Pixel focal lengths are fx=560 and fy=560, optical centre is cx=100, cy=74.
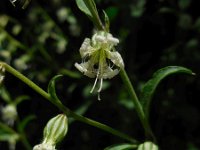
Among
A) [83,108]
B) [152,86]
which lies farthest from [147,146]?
[83,108]

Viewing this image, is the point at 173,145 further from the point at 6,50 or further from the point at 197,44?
the point at 6,50

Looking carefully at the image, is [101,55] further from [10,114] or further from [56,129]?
[10,114]

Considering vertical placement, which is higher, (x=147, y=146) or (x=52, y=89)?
(x=52, y=89)

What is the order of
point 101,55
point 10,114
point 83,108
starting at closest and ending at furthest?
point 101,55, point 83,108, point 10,114

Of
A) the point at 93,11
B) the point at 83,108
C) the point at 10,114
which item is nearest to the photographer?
the point at 93,11

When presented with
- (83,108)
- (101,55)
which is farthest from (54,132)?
(83,108)

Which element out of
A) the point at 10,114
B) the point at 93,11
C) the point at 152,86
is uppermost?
the point at 93,11

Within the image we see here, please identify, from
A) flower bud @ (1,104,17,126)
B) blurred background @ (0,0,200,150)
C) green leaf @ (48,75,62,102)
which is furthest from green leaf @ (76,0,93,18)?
flower bud @ (1,104,17,126)

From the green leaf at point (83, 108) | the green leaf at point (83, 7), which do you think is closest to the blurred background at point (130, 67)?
the green leaf at point (83, 108)

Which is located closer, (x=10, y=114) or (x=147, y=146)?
(x=147, y=146)
